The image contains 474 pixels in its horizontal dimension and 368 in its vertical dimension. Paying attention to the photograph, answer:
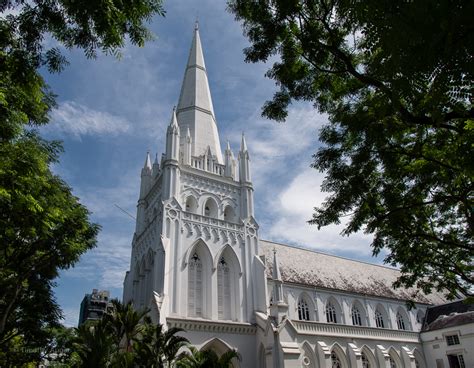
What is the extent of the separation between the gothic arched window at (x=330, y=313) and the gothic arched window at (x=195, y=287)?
1529 cm

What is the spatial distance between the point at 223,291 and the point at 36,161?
800 inches

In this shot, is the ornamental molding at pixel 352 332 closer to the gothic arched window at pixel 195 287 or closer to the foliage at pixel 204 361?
the gothic arched window at pixel 195 287

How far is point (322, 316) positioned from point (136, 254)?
18149 mm

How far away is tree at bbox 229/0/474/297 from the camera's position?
14.3ft

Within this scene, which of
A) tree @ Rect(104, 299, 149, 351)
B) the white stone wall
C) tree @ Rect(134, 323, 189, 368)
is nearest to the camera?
tree @ Rect(134, 323, 189, 368)

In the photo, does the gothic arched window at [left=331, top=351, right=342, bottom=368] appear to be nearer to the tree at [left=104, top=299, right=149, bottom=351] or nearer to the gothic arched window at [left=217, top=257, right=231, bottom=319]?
the gothic arched window at [left=217, top=257, right=231, bottom=319]

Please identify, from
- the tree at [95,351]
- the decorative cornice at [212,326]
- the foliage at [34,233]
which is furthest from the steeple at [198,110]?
the tree at [95,351]

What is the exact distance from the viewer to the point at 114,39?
7.57 meters

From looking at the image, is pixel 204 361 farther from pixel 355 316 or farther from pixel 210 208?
pixel 355 316

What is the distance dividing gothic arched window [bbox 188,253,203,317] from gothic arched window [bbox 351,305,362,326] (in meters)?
18.9

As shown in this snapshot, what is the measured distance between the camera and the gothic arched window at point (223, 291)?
94.7 ft

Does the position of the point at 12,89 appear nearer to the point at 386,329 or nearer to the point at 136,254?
the point at 136,254

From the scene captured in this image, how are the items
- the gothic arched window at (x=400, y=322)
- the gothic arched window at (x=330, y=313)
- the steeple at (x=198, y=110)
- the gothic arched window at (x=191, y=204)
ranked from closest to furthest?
the gothic arched window at (x=191, y=204) < the steeple at (x=198, y=110) < the gothic arched window at (x=330, y=313) < the gothic arched window at (x=400, y=322)

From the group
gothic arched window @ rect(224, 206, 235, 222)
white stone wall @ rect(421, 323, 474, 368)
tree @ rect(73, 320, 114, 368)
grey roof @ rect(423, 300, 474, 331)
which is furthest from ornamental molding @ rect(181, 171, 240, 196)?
white stone wall @ rect(421, 323, 474, 368)
